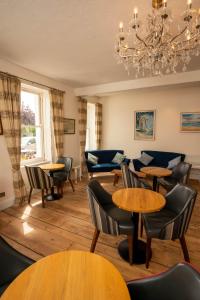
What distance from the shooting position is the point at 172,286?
910 mm

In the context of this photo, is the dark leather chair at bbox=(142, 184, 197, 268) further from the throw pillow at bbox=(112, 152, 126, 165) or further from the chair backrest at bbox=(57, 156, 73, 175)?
the throw pillow at bbox=(112, 152, 126, 165)

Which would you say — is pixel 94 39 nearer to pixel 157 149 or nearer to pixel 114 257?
pixel 114 257

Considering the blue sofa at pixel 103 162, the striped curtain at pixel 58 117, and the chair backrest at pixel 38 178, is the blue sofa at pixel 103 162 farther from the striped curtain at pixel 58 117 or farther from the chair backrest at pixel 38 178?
the chair backrest at pixel 38 178

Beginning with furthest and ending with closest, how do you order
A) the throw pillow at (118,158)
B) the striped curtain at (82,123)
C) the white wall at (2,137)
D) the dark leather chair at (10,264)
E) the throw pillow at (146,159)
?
1. the throw pillow at (118,158)
2. the striped curtain at (82,123)
3. the throw pillow at (146,159)
4. the white wall at (2,137)
5. the dark leather chair at (10,264)

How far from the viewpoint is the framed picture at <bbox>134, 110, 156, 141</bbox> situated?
550cm

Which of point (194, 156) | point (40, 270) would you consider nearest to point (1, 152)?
point (40, 270)

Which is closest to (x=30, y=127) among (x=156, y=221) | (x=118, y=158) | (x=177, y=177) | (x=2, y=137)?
(x=2, y=137)

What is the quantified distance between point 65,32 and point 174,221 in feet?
8.73

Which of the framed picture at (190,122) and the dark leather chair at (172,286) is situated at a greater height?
the framed picture at (190,122)

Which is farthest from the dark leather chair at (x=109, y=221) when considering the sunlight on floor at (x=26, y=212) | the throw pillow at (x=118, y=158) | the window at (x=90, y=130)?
the window at (x=90, y=130)

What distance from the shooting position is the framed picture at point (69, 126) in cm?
482

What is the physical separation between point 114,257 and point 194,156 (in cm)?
404

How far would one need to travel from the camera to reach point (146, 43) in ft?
6.44

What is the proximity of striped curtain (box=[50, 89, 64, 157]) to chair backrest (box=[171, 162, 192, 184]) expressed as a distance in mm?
2856
